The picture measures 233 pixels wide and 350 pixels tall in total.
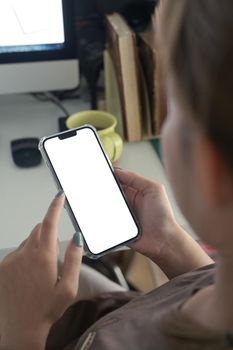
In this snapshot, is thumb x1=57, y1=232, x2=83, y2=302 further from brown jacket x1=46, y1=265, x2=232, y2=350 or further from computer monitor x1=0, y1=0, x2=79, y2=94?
computer monitor x1=0, y1=0, x2=79, y2=94

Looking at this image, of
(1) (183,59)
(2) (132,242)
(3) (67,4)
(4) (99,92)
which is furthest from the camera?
(4) (99,92)

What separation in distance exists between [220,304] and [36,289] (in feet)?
0.85

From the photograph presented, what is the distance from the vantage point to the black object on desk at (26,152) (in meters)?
0.95

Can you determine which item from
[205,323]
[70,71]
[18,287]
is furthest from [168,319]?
[70,71]

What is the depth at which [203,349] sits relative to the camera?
Result: 45 cm

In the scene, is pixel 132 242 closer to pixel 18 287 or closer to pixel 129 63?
pixel 18 287

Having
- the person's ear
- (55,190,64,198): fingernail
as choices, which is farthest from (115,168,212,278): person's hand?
the person's ear

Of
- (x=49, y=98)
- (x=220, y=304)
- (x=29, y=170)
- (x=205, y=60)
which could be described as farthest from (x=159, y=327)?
(x=49, y=98)

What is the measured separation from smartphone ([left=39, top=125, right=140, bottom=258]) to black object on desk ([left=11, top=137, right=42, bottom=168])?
6.5 inches

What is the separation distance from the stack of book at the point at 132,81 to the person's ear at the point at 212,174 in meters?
0.56

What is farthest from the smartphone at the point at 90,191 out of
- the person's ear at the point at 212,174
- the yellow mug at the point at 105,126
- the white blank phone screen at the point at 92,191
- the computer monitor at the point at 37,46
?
the person's ear at the point at 212,174

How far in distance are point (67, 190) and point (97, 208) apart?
48 millimetres

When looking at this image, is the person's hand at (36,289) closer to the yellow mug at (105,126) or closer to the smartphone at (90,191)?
the smartphone at (90,191)

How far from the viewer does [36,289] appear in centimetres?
66
